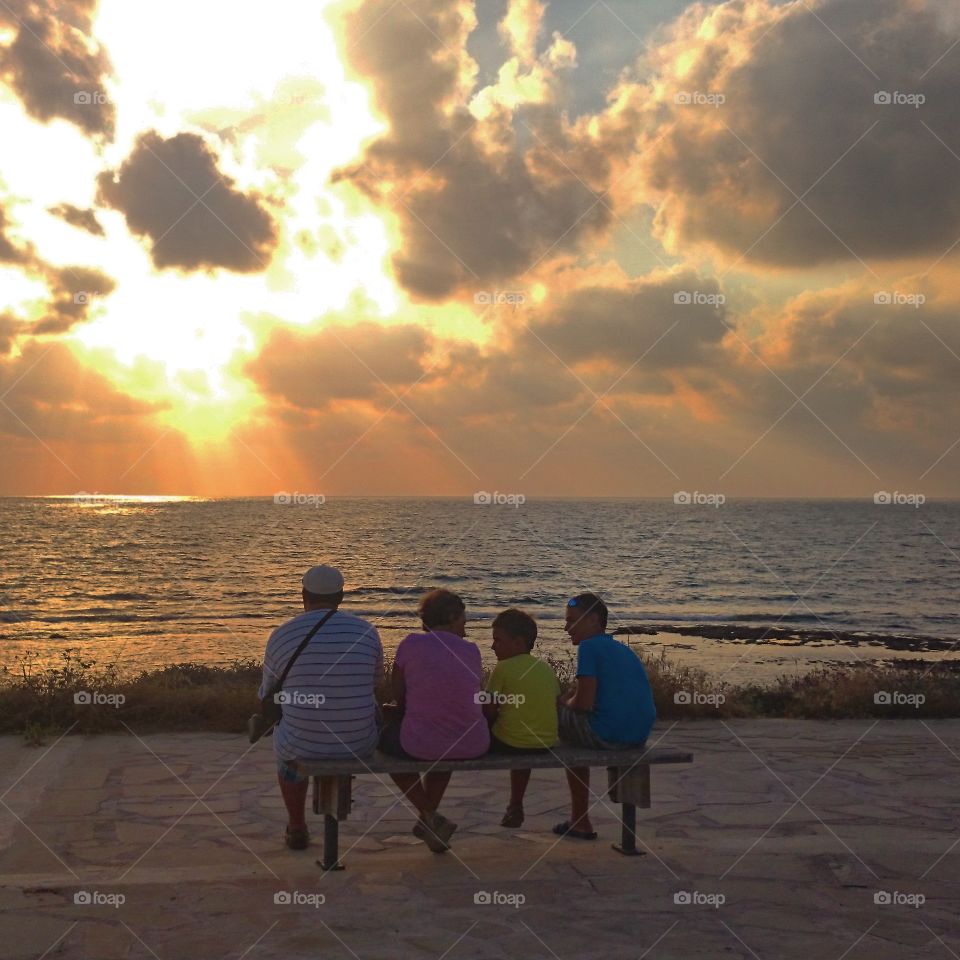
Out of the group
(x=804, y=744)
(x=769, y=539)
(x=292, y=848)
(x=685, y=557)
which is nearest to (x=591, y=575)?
(x=685, y=557)

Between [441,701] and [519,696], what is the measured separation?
1.65ft

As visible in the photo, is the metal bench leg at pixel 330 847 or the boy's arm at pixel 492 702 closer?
the metal bench leg at pixel 330 847

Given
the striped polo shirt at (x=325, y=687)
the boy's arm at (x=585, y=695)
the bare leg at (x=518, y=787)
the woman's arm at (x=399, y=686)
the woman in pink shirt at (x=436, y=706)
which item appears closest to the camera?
the striped polo shirt at (x=325, y=687)

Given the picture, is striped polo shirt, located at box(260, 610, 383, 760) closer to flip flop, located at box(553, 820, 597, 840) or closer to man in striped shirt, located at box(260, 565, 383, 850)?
man in striped shirt, located at box(260, 565, 383, 850)

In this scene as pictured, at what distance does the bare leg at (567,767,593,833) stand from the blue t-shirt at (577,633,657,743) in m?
0.32

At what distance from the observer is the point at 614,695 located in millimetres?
6000

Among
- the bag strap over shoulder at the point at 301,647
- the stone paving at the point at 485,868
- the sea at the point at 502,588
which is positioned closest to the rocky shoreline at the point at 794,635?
A: the sea at the point at 502,588

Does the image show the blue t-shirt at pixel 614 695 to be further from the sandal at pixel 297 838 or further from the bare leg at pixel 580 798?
the sandal at pixel 297 838

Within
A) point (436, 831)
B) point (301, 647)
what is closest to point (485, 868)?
point (436, 831)

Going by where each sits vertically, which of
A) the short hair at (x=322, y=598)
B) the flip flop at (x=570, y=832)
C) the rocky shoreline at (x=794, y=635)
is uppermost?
the rocky shoreline at (x=794, y=635)

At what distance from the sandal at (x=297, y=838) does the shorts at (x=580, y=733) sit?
1.63 metres

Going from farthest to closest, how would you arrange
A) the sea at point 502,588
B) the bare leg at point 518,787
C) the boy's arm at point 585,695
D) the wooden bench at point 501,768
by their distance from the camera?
the sea at point 502,588 < the bare leg at point 518,787 < the boy's arm at point 585,695 < the wooden bench at point 501,768

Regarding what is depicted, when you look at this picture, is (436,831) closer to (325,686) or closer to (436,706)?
(436,706)

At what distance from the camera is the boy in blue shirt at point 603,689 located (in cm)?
597
